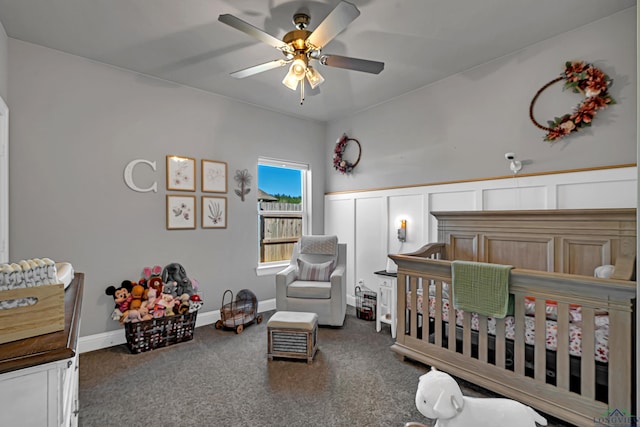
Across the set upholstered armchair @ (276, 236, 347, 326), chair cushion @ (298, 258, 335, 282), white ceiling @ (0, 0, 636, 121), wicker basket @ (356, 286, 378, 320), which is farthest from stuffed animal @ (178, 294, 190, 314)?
white ceiling @ (0, 0, 636, 121)

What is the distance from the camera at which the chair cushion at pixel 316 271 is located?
3699 mm

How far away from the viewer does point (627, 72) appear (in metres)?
2.27

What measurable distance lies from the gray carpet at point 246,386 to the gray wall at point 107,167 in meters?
0.75

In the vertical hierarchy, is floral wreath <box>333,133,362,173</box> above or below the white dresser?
above

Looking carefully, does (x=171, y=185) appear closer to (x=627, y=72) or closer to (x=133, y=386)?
(x=133, y=386)

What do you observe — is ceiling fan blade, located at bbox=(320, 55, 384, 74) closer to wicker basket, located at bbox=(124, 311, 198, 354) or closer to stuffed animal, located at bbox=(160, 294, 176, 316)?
stuffed animal, located at bbox=(160, 294, 176, 316)

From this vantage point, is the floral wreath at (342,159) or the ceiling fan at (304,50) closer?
the ceiling fan at (304,50)

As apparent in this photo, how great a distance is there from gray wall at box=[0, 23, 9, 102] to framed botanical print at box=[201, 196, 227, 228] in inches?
71.2

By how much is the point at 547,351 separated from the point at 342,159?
324cm

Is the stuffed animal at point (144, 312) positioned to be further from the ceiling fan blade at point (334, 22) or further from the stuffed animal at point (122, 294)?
the ceiling fan blade at point (334, 22)

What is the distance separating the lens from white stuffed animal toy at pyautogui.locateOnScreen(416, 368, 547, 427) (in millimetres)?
1285

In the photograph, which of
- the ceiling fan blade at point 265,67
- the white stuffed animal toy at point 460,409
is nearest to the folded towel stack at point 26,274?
the white stuffed animal toy at point 460,409

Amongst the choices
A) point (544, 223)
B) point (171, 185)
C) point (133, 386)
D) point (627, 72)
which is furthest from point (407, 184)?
point (133, 386)

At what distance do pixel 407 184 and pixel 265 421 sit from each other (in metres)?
2.82
